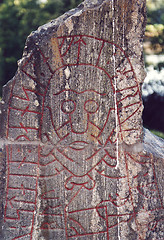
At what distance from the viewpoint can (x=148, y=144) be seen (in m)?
2.74

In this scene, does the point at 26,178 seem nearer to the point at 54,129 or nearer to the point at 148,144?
the point at 54,129

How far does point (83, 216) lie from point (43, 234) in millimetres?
305

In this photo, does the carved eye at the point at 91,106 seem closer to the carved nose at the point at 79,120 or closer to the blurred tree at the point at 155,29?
the carved nose at the point at 79,120

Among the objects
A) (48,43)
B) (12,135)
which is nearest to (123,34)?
(48,43)

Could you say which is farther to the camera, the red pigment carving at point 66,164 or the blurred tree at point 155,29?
the blurred tree at point 155,29

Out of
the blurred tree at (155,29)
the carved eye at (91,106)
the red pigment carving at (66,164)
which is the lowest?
the red pigment carving at (66,164)

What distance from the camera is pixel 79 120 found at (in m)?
2.52

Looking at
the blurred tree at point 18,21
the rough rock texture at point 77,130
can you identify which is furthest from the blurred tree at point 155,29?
the rough rock texture at point 77,130

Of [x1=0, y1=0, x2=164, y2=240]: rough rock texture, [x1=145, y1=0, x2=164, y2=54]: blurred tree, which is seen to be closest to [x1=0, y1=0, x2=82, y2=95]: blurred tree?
[x1=145, y1=0, x2=164, y2=54]: blurred tree

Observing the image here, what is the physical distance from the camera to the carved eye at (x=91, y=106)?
2516 mm

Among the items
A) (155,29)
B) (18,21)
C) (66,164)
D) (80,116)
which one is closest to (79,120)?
(80,116)

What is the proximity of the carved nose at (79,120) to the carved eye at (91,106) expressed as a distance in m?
0.03

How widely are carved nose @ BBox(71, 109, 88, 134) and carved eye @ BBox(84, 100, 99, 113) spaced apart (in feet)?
0.11

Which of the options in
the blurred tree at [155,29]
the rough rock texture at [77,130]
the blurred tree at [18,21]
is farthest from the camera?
the blurred tree at [18,21]
